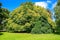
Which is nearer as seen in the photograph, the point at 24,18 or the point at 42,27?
the point at 42,27

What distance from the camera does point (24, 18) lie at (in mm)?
30188

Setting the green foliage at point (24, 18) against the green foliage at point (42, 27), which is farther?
the green foliage at point (24, 18)

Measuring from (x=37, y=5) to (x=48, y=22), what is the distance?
5.21 m

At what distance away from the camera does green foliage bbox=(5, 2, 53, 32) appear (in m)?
29.8

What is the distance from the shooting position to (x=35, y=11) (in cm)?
3189

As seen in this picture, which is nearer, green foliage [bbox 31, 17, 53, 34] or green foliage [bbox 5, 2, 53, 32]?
green foliage [bbox 31, 17, 53, 34]

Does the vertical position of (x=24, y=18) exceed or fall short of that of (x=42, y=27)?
it exceeds it

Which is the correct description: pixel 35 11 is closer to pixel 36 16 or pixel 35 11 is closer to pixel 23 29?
pixel 36 16

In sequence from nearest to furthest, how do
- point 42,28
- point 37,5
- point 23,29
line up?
1. point 42,28
2. point 23,29
3. point 37,5

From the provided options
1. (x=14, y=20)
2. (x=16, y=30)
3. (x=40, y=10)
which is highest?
(x=40, y=10)

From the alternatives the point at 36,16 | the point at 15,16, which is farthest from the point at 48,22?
the point at 15,16

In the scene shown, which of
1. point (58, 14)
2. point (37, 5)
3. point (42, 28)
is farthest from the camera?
point (37, 5)

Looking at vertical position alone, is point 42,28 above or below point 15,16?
below

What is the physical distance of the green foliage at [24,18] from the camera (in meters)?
29.8
